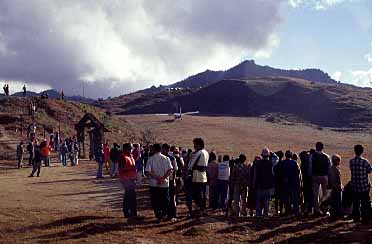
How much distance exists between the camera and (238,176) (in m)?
12.3

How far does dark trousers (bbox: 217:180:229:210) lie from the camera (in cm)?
1316

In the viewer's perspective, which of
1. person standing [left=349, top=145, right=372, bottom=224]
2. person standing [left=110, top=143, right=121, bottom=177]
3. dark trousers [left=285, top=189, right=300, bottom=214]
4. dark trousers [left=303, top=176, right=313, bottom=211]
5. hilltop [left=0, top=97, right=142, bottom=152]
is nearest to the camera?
person standing [left=349, top=145, right=372, bottom=224]

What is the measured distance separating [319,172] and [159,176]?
389 cm

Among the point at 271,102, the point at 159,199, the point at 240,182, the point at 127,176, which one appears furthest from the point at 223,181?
the point at 271,102

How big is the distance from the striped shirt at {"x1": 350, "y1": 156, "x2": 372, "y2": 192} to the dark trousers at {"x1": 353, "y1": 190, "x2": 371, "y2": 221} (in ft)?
0.40

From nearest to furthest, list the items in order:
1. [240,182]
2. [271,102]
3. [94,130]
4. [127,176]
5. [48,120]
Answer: [127,176]
[240,182]
[94,130]
[48,120]
[271,102]

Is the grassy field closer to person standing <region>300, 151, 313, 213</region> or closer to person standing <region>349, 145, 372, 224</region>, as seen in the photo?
person standing <region>300, 151, 313, 213</region>

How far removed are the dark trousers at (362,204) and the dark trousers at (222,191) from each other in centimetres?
347

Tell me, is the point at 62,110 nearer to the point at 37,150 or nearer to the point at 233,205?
the point at 37,150

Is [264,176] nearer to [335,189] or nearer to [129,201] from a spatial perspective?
[335,189]

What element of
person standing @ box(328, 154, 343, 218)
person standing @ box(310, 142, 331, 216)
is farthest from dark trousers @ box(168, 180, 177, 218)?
person standing @ box(328, 154, 343, 218)

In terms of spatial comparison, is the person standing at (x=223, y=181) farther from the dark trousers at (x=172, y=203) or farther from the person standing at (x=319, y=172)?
the person standing at (x=319, y=172)

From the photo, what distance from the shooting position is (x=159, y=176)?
10.6 m

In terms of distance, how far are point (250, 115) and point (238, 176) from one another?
76.8m
